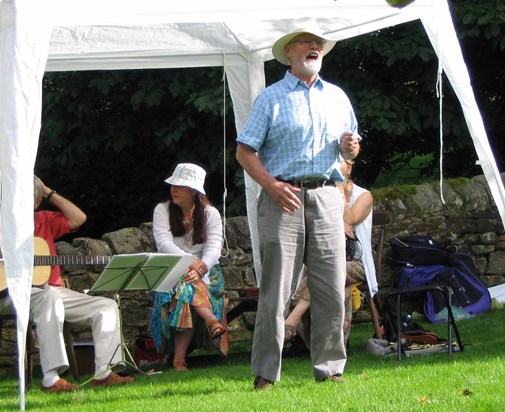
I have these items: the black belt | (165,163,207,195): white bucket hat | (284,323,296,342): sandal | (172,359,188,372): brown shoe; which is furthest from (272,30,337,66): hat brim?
(172,359,188,372): brown shoe

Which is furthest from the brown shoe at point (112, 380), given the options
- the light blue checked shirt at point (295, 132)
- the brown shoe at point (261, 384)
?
the light blue checked shirt at point (295, 132)

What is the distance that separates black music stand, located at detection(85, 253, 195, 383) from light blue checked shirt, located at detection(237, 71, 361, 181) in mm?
1103

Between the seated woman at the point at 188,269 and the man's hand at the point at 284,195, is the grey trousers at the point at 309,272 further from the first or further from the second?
the seated woman at the point at 188,269

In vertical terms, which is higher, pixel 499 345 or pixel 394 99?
pixel 394 99

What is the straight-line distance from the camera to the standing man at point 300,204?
634 cm

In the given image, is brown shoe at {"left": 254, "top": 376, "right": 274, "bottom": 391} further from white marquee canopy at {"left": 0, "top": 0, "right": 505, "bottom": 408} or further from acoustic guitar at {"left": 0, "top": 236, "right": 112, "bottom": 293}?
acoustic guitar at {"left": 0, "top": 236, "right": 112, "bottom": 293}

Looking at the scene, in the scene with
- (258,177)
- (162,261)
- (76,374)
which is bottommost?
(76,374)

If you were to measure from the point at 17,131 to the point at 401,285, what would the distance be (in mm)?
4308

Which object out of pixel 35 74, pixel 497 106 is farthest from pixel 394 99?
pixel 35 74

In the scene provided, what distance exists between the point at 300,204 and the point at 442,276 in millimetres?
3597

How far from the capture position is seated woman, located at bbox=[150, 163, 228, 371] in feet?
27.0

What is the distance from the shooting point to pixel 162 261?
7320 mm

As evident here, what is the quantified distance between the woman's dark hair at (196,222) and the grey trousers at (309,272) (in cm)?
208

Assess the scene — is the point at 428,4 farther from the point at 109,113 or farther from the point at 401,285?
the point at 109,113
